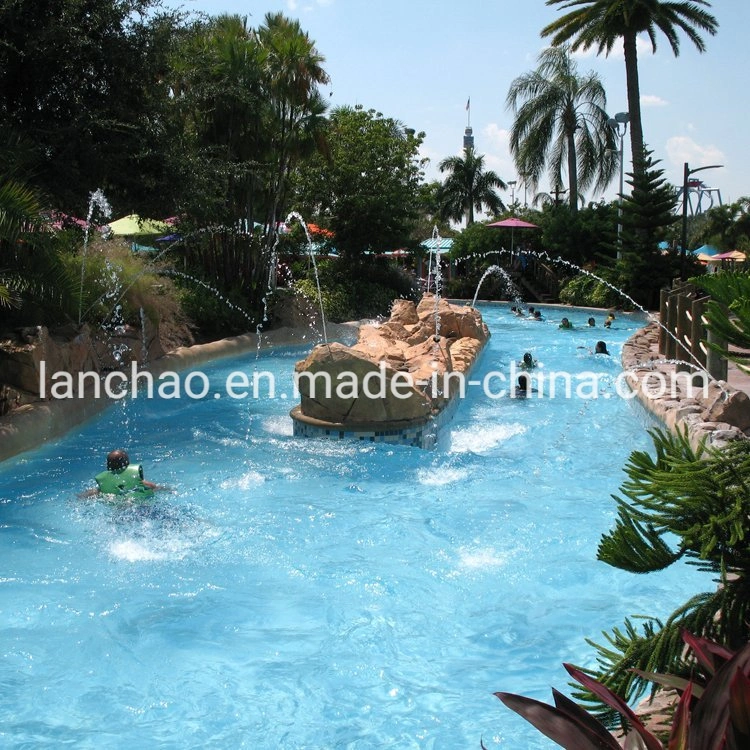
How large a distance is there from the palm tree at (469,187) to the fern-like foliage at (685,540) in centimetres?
4884

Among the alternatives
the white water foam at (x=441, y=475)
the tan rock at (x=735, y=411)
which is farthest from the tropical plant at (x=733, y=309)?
the tan rock at (x=735, y=411)

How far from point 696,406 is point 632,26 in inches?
882

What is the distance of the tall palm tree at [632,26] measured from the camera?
27.5 meters

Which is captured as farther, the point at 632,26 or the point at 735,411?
the point at 632,26

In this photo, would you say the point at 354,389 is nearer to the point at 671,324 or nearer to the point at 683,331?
the point at 683,331

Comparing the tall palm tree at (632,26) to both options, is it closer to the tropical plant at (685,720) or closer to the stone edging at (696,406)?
the stone edging at (696,406)

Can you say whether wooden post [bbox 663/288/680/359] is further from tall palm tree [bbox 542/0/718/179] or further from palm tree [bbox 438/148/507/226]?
palm tree [bbox 438/148/507/226]

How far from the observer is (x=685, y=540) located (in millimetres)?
2941

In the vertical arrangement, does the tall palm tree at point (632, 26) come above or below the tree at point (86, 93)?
above

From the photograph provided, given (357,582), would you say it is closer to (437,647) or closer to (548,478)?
(437,647)

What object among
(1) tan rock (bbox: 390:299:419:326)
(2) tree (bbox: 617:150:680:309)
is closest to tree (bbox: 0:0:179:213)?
(1) tan rock (bbox: 390:299:419:326)

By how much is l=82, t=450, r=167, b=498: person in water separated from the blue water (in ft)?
0.60

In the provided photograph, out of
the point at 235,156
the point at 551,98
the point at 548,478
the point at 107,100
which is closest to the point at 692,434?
the point at 548,478

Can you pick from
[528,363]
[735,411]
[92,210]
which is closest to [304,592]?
[735,411]
